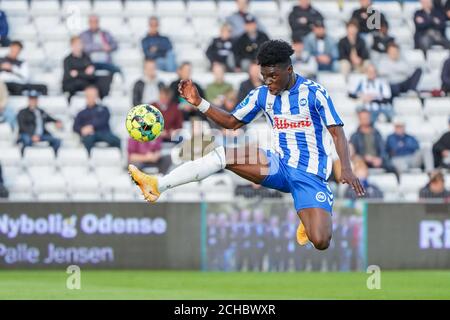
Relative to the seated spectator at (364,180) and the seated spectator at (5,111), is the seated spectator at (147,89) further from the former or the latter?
the seated spectator at (364,180)

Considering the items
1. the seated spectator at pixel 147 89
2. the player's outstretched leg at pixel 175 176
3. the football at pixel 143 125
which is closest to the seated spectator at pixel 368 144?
the seated spectator at pixel 147 89

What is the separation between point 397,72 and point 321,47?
139 centimetres

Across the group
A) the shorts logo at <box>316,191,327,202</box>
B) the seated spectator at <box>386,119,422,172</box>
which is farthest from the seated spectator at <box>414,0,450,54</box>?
the shorts logo at <box>316,191,327,202</box>

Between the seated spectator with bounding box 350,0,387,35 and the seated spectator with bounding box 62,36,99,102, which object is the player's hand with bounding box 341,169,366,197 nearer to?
the seated spectator with bounding box 62,36,99,102

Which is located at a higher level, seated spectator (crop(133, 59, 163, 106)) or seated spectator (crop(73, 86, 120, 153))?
seated spectator (crop(133, 59, 163, 106))

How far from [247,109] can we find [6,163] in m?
7.77

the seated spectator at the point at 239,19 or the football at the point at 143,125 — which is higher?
the seated spectator at the point at 239,19

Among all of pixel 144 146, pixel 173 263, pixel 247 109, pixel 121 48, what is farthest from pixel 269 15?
pixel 247 109

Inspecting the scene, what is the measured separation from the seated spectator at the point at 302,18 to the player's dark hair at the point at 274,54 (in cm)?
901

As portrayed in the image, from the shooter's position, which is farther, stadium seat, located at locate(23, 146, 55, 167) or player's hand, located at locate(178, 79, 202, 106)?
stadium seat, located at locate(23, 146, 55, 167)

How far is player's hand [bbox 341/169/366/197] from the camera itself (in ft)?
35.1

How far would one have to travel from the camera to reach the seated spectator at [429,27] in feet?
68.2

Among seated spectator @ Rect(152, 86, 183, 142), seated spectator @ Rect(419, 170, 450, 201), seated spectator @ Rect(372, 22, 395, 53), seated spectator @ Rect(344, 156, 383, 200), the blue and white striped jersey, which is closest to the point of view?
the blue and white striped jersey

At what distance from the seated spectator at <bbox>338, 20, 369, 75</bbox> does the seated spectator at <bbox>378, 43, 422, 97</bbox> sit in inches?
14.1
